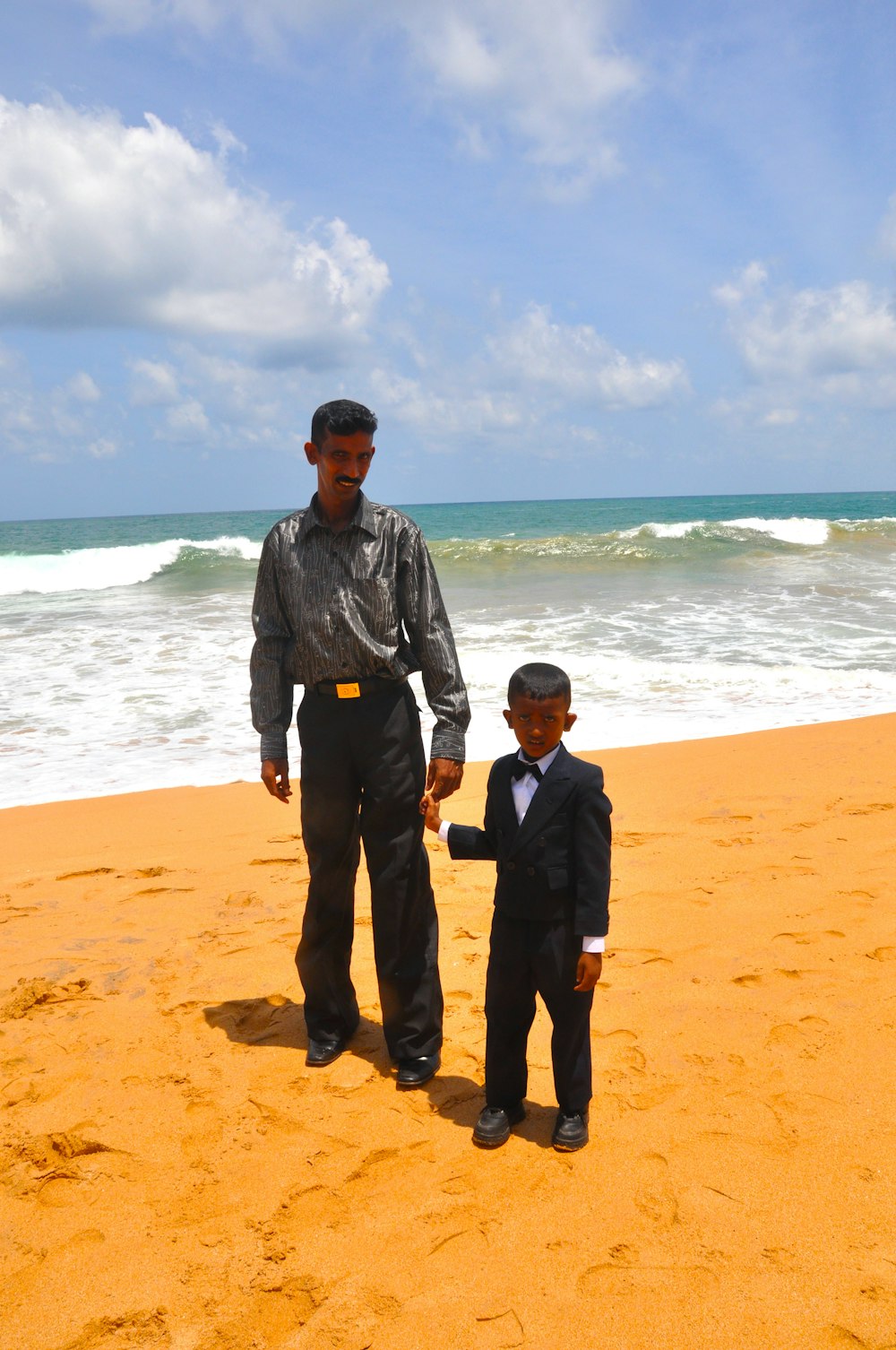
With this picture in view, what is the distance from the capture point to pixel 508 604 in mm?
16438

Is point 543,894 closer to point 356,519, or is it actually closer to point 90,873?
point 356,519

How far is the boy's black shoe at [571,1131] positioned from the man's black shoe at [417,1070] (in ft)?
1.62

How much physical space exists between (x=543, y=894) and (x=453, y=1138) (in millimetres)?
776

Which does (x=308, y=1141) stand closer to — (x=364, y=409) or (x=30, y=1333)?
(x=30, y=1333)

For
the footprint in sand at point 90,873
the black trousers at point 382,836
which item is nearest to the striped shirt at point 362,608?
the black trousers at point 382,836

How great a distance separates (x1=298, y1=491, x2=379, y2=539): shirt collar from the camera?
294cm

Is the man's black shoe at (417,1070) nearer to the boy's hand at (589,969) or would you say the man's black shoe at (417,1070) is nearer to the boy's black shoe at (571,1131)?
the boy's black shoe at (571,1131)

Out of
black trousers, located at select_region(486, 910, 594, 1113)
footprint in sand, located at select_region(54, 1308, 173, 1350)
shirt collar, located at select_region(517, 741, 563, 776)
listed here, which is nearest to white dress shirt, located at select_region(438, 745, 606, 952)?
shirt collar, located at select_region(517, 741, 563, 776)

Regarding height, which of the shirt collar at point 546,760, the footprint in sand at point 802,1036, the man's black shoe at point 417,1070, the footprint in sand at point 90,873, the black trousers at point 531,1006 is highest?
the shirt collar at point 546,760

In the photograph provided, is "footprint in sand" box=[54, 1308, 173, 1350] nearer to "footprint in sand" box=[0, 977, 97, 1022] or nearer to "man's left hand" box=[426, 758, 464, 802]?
"man's left hand" box=[426, 758, 464, 802]

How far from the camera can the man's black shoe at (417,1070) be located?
2928 mm

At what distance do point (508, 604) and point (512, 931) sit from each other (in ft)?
46.1

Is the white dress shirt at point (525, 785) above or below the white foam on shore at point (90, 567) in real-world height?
above

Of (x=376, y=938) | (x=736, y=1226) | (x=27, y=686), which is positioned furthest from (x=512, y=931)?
(x=27, y=686)
